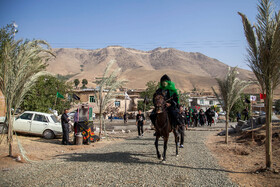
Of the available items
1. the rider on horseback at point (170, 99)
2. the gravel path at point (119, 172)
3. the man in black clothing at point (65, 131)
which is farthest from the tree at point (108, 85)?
the gravel path at point (119, 172)

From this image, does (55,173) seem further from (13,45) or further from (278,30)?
(278,30)

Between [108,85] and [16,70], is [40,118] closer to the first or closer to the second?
[108,85]

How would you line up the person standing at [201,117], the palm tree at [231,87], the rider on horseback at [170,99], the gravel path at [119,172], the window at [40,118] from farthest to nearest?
the person standing at [201,117] → the window at [40,118] → the palm tree at [231,87] → the rider on horseback at [170,99] → the gravel path at [119,172]

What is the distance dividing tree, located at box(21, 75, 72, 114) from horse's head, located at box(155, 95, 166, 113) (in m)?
11.1

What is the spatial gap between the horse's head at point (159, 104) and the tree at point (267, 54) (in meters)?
3.17

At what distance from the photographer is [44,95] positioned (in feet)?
80.5

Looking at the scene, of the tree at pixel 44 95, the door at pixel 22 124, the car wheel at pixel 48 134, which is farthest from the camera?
the tree at pixel 44 95

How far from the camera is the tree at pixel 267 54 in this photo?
22.6 ft

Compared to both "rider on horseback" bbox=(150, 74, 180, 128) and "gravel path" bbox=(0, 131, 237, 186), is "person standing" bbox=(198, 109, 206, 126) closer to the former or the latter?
"rider on horseback" bbox=(150, 74, 180, 128)

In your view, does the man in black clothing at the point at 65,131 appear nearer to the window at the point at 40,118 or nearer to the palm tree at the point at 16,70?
the window at the point at 40,118

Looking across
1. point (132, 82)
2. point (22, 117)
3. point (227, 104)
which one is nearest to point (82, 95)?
point (22, 117)

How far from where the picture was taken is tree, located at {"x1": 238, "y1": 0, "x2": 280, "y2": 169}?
688cm

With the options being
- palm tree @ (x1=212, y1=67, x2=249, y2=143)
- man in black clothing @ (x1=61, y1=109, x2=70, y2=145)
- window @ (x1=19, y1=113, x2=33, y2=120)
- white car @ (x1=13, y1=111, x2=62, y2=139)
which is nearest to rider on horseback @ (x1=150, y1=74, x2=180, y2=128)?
palm tree @ (x1=212, y1=67, x2=249, y2=143)

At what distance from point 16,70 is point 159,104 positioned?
5106 mm
